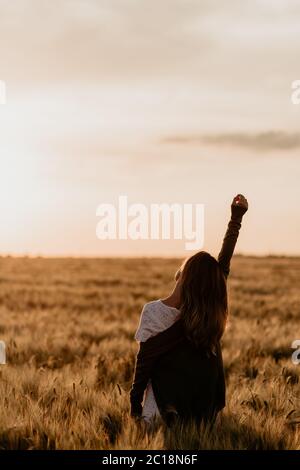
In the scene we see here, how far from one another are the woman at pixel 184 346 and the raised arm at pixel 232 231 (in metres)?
0.39

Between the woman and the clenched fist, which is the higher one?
the clenched fist

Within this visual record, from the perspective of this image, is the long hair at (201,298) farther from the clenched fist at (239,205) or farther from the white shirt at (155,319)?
the clenched fist at (239,205)

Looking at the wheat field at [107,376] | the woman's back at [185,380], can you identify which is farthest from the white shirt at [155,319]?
the wheat field at [107,376]

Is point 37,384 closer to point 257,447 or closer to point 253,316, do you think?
point 257,447

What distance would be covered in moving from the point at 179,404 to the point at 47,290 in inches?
592

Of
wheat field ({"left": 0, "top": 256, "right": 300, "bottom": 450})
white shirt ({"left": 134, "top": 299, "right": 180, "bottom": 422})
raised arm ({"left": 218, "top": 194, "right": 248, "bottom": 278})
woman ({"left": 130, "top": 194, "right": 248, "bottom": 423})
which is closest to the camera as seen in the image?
wheat field ({"left": 0, "top": 256, "right": 300, "bottom": 450})

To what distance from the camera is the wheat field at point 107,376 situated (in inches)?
188

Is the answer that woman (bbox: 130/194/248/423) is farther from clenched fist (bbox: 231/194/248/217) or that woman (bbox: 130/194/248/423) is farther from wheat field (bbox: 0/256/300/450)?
clenched fist (bbox: 231/194/248/217)

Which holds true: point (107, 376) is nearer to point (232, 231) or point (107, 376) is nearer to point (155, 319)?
point (232, 231)

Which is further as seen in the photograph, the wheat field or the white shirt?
the white shirt

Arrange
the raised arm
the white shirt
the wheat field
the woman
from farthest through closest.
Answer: the raised arm → the white shirt → the woman → the wheat field

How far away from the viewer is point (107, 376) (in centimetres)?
777

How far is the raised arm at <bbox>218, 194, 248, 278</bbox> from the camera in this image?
545cm

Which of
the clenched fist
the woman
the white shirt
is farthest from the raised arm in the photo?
the white shirt
